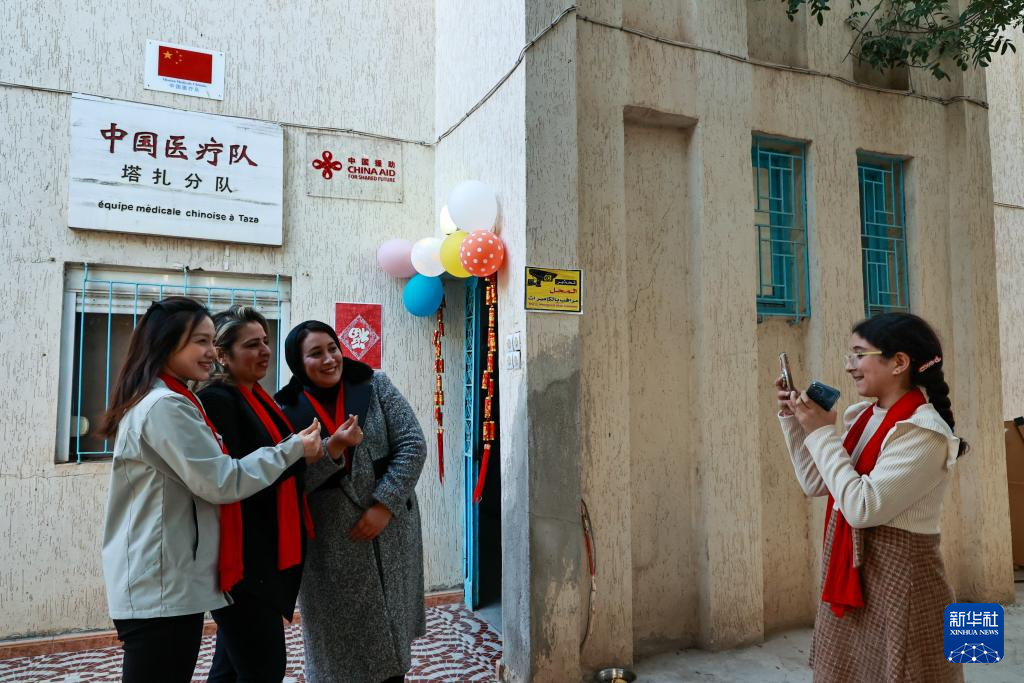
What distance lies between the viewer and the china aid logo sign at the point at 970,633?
1.98 m

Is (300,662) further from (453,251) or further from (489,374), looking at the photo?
(453,251)

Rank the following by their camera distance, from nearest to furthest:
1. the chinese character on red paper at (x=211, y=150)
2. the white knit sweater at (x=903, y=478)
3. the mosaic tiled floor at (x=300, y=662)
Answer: the white knit sweater at (x=903, y=478) → the mosaic tiled floor at (x=300, y=662) → the chinese character on red paper at (x=211, y=150)

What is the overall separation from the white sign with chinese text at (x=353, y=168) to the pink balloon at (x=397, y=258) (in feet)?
1.14

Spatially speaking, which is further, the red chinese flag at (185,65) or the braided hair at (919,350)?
the red chinese flag at (185,65)

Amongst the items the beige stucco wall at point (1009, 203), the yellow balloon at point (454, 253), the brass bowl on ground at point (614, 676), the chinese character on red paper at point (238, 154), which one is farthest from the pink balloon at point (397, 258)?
the beige stucco wall at point (1009, 203)

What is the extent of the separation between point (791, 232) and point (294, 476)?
3.23 m

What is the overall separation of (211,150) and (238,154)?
15cm

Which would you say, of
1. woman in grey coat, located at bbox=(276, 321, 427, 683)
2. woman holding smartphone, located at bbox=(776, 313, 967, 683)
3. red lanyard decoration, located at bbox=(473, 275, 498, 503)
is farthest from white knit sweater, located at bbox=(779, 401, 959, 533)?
red lanyard decoration, located at bbox=(473, 275, 498, 503)

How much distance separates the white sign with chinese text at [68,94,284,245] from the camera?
13.1 ft

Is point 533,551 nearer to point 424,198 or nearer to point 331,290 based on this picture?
point 331,290

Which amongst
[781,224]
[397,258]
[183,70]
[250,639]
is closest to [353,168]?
[397,258]

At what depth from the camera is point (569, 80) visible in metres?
3.44

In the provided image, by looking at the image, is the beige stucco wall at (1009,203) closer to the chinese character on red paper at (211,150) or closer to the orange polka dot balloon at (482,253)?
the orange polka dot balloon at (482,253)

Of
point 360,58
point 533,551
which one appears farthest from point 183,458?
point 360,58
